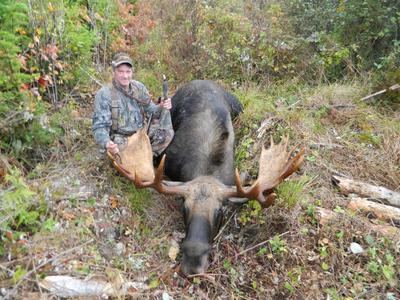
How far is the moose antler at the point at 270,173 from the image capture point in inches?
174

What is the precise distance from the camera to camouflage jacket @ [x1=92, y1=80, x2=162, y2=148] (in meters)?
5.11

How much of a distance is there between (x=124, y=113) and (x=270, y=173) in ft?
6.58

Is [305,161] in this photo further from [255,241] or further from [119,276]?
[119,276]

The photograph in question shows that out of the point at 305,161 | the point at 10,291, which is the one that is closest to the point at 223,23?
the point at 305,161

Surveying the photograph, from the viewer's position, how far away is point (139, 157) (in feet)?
15.9

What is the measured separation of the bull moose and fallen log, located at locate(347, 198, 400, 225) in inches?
34.9

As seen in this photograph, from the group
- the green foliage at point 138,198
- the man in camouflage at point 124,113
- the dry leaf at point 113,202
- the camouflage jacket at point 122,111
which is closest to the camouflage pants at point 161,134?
the man in camouflage at point 124,113

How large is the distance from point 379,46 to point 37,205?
21.1 ft

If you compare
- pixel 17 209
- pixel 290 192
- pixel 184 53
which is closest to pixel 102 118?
pixel 17 209

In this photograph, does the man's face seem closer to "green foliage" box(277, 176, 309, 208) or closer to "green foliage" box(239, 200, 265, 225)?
"green foliage" box(239, 200, 265, 225)

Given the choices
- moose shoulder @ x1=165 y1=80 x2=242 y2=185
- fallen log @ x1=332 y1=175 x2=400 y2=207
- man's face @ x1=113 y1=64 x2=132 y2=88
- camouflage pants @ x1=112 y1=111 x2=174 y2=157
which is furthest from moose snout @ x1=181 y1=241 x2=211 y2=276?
man's face @ x1=113 y1=64 x2=132 y2=88

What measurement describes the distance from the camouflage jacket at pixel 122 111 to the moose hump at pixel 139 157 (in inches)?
11.6

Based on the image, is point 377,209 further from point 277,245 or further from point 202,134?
point 202,134

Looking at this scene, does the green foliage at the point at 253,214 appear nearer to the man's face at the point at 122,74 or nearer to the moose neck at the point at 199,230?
the moose neck at the point at 199,230
